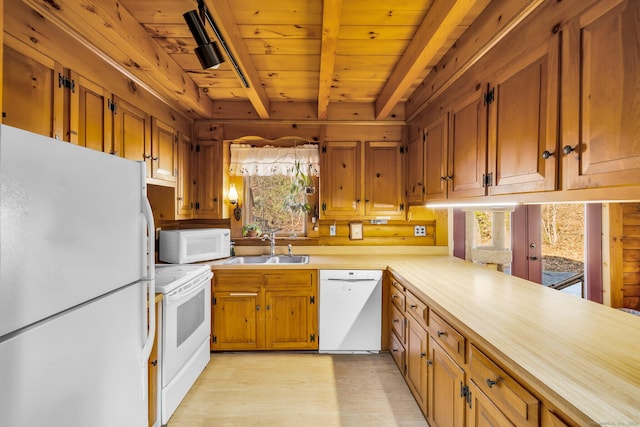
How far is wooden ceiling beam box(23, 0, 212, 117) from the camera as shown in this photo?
4.41 feet

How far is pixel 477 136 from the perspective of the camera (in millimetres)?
1816

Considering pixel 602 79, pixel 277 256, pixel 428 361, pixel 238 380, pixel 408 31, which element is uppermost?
pixel 408 31

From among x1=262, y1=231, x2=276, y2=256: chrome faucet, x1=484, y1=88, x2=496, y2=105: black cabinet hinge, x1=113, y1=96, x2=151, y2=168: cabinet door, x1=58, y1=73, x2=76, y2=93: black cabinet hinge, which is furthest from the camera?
x1=262, y1=231, x2=276, y2=256: chrome faucet

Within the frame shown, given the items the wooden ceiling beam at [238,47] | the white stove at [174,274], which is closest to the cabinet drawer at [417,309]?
the white stove at [174,274]

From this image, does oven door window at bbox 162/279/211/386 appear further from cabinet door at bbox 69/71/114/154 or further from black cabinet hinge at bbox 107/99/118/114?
black cabinet hinge at bbox 107/99/118/114

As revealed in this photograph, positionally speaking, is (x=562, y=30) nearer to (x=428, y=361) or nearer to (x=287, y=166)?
(x=428, y=361)

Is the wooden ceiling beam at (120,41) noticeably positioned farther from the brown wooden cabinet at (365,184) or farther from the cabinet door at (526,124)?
the cabinet door at (526,124)

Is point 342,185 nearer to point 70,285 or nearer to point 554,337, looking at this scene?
point 554,337

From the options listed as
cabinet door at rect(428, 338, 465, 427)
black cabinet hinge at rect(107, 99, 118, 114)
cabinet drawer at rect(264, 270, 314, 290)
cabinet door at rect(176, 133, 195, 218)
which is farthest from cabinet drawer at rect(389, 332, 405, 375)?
black cabinet hinge at rect(107, 99, 118, 114)

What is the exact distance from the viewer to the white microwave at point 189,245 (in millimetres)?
2520

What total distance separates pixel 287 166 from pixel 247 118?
628mm

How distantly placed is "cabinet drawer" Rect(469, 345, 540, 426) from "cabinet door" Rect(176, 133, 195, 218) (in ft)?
8.25

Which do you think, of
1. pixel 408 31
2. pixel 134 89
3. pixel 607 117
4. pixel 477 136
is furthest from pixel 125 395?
pixel 408 31

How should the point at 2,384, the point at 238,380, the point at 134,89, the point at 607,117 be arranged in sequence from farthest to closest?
1. the point at 238,380
2. the point at 134,89
3. the point at 607,117
4. the point at 2,384
